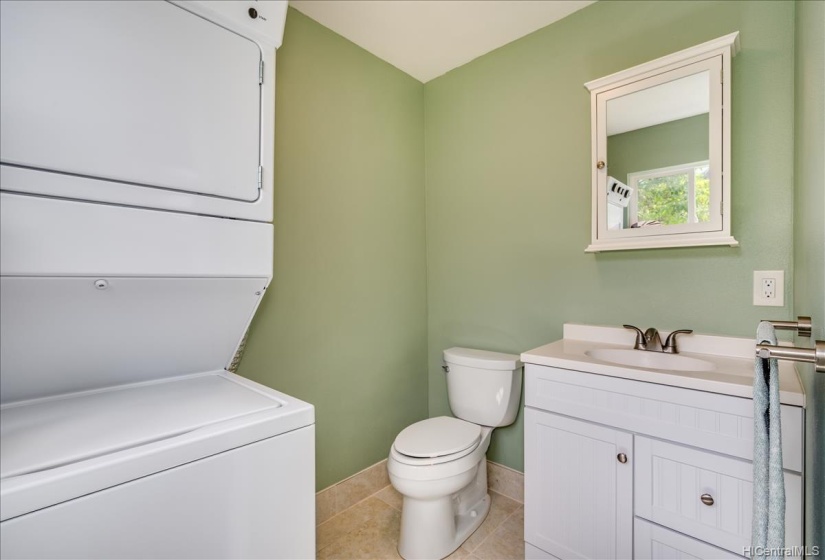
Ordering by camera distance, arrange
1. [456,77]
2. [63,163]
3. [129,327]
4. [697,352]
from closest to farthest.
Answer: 1. [63,163]
2. [129,327]
3. [697,352]
4. [456,77]

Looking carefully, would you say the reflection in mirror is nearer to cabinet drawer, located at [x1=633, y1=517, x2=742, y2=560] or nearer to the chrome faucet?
the chrome faucet

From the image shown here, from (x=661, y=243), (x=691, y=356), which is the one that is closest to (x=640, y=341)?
(x=691, y=356)

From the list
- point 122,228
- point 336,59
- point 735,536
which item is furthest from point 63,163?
point 735,536

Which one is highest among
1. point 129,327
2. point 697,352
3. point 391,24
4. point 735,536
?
point 391,24

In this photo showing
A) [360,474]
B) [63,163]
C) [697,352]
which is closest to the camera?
[63,163]

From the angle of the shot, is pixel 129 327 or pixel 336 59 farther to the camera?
pixel 336 59

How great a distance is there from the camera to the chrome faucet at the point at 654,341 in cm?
151

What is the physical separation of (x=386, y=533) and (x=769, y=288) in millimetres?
1952

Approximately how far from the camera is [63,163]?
2.77 ft

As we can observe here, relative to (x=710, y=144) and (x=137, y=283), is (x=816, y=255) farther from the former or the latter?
(x=137, y=283)

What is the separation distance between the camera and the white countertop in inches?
42.7

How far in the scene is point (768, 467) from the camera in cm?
66

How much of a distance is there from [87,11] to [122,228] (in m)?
0.52

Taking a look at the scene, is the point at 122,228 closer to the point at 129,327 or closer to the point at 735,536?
the point at 129,327
